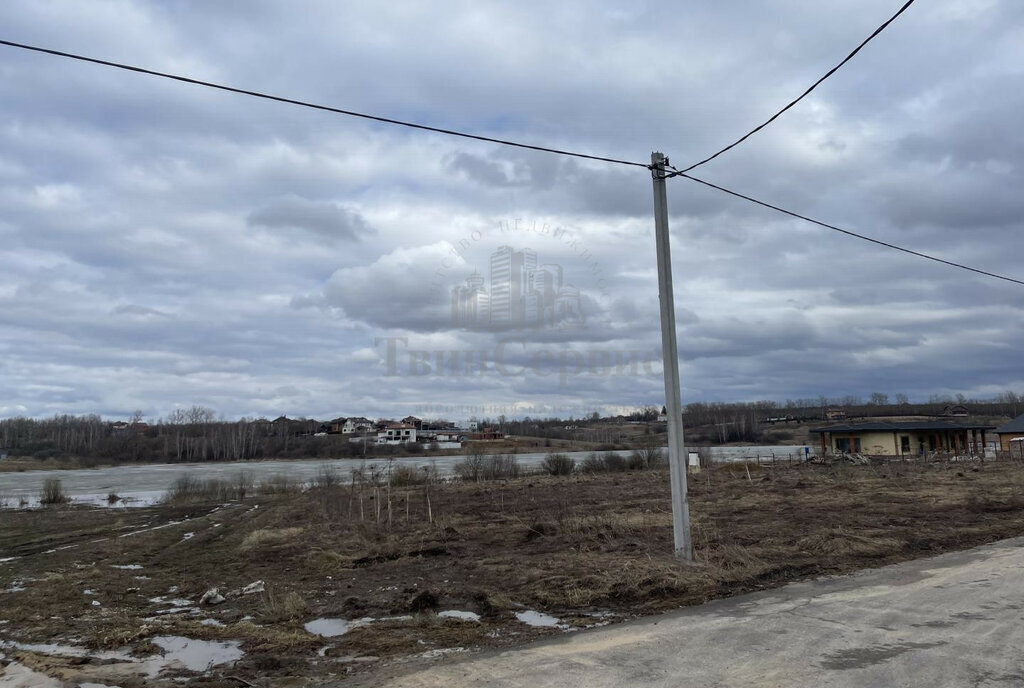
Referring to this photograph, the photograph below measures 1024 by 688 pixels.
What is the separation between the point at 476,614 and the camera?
8805mm

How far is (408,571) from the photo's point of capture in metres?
12.4

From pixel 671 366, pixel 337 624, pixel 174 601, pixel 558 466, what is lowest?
pixel 558 466

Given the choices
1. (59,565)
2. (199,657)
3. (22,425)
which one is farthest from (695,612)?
(22,425)

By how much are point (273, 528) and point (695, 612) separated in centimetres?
1620

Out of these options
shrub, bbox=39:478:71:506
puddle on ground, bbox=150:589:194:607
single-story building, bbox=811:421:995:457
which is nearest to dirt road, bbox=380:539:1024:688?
puddle on ground, bbox=150:589:194:607

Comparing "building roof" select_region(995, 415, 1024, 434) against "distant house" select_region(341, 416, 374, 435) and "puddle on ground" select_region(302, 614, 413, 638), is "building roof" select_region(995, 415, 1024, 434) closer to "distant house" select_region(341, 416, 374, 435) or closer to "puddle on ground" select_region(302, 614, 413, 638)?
"puddle on ground" select_region(302, 614, 413, 638)

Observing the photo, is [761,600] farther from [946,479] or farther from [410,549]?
[946,479]

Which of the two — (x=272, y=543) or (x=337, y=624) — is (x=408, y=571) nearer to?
(x=337, y=624)

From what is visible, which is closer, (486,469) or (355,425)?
(486,469)

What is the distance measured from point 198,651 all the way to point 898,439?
57728 millimetres

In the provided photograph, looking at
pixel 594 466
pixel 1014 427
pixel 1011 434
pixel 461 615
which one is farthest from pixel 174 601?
pixel 1014 427

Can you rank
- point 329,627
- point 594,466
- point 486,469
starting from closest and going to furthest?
point 329,627 → point 486,469 → point 594,466

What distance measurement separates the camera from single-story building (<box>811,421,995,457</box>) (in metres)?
54.6

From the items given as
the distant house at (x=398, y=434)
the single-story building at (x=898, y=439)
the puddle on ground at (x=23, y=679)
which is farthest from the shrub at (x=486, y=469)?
the distant house at (x=398, y=434)
